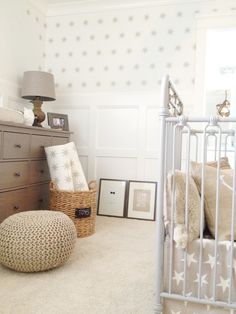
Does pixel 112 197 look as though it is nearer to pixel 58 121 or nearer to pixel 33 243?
pixel 58 121

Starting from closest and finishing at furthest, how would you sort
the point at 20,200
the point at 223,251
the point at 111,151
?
the point at 223,251, the point at 20,200, the point at 111,151

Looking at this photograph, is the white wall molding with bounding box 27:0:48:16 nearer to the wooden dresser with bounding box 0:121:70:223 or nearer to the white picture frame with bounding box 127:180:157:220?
the wooden dresser with bounding box 0:121:70:223

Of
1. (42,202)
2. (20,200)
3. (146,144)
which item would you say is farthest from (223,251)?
(146,144)

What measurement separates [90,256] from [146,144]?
1607 millimetres

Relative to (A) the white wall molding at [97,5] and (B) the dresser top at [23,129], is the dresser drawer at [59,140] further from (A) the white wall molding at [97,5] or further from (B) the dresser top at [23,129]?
(A) the white wall molding at [97,5]

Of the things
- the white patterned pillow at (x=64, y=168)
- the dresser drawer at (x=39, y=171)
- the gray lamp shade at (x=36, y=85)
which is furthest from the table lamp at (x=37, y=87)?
the white patterned pillow at (x=64, y=168)

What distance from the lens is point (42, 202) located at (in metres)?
2.82

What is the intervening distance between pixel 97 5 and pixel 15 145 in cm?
201

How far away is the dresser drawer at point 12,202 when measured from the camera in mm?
2213

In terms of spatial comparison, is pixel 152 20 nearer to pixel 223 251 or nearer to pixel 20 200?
pixel 20 200

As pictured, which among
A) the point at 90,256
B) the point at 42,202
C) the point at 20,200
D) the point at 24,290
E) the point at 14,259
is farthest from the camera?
the point at 42,202

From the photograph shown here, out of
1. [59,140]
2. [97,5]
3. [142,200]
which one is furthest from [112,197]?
[97,5]

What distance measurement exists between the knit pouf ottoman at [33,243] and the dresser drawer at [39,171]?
2.68 ft

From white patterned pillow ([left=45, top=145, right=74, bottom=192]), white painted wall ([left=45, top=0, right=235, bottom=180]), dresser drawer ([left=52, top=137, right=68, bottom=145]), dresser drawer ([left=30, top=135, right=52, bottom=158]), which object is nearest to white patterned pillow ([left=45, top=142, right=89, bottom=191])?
white patterned pillow ([left=45, top=145, right=74, bottom=192])
